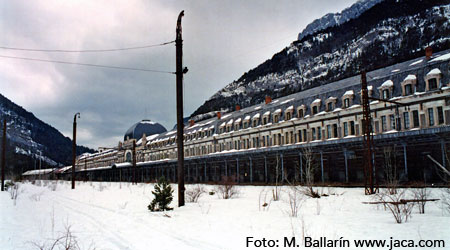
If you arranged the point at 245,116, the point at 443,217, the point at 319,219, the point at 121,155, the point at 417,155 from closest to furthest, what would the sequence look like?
1. the point at 443,217
2. the point at 319,219
3. the point at 417,155
4. the point at 245,116
5. the point at 121,155

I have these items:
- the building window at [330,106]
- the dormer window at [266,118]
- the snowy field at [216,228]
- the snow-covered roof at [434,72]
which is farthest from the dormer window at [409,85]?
the snowy field at [216,228]

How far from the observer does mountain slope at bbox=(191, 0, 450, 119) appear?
226ft

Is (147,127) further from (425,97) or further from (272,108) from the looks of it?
(425,97)

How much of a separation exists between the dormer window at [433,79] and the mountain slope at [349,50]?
3127 cm

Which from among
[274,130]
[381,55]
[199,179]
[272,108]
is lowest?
[199,179]

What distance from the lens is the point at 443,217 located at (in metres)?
8.34

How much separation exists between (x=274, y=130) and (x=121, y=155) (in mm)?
63029

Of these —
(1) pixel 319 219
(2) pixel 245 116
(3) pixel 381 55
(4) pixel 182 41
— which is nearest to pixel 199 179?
(2) pixel 245 116

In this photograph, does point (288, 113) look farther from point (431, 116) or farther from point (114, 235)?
point (114, 235)

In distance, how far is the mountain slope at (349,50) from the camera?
69.0 metres

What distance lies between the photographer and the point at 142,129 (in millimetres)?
100312

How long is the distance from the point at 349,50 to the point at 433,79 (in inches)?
2261

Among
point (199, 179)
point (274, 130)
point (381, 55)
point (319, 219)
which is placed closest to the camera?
point (319, 219)

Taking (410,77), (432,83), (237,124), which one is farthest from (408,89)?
(237,124)
